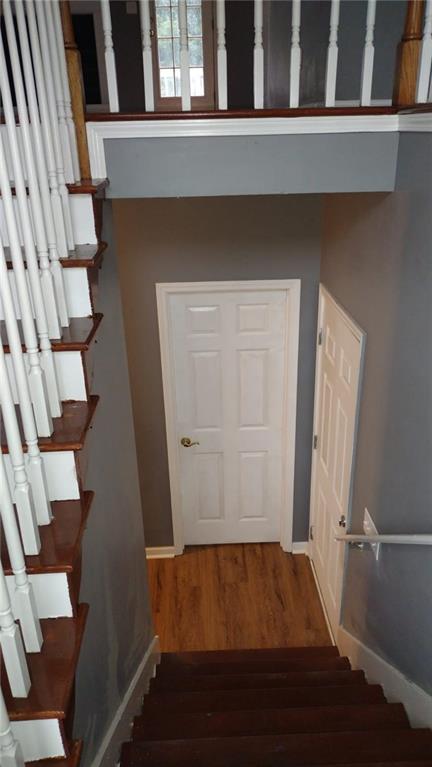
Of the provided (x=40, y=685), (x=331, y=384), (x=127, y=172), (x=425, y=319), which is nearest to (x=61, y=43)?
(x=127, y=172)

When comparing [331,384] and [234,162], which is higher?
[234,162]

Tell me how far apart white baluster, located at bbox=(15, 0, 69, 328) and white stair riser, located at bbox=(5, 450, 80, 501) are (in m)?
0.37

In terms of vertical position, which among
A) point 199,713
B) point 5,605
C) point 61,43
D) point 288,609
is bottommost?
point 288,609

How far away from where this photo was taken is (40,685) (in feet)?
4.14

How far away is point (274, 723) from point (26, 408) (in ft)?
5.23

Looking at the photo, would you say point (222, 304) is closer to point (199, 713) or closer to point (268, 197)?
point (268, 197)

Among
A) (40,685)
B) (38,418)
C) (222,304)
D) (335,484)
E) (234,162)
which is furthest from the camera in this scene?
(222,304)

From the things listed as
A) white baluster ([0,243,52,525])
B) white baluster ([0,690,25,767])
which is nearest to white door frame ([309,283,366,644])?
white baluster ([0,243,52,525])

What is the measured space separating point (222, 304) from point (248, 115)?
5.39 ft

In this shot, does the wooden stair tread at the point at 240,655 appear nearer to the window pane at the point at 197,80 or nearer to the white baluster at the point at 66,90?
the white baluster at the point at 66,90

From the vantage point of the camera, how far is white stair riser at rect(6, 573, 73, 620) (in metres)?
1.39

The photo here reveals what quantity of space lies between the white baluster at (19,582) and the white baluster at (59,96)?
3.85ft

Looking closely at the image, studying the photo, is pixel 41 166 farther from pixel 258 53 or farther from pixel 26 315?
pixel 258 53

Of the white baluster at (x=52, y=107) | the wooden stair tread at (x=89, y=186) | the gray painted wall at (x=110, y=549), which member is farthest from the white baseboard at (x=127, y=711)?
the wooden stair tread at (x=89, y=186)
